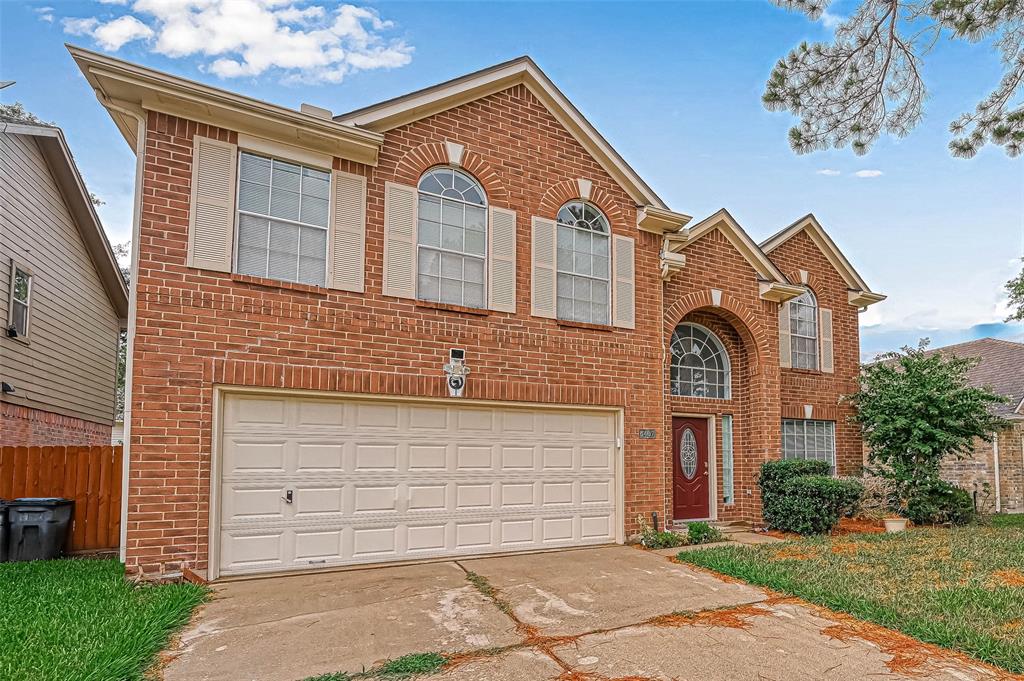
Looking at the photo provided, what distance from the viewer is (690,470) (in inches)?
463

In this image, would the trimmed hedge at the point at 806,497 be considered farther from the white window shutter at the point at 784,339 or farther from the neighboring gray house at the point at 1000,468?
the neighboring gray house at the point at 1000,468

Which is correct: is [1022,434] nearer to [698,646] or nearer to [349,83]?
[698,646]

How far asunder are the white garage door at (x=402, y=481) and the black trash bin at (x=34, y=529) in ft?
9.65

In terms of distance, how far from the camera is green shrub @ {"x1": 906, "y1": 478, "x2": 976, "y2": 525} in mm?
12102

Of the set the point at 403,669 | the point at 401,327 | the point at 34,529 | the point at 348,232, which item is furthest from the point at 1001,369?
the point at 34,529

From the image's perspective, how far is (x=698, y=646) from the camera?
4.93 meters

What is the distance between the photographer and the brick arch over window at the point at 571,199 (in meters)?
9.59

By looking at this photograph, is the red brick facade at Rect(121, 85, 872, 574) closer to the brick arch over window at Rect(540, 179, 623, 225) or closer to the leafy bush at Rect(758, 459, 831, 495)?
the brick arch over window at Rect(540, 179, 623, 225)

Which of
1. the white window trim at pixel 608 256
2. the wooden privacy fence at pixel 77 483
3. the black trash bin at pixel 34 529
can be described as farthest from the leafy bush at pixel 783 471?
the black trash bin at pixel 34 529

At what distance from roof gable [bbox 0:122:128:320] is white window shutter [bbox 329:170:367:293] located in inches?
283

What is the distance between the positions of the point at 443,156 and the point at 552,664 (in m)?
6.71

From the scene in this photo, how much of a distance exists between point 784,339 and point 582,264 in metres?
6.26

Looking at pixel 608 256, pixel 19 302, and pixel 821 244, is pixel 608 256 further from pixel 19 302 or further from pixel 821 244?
pixel 19 302

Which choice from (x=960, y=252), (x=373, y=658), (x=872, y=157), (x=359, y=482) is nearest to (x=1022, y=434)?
(x=960, y=252)
